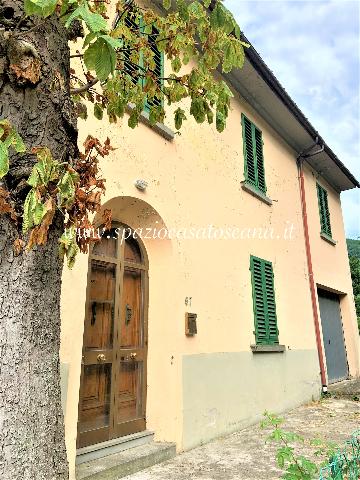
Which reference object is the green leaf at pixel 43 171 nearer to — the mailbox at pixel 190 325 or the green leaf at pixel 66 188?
the green leaf at pixel 66 188

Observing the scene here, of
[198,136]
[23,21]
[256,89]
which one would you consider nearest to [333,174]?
[256,89]

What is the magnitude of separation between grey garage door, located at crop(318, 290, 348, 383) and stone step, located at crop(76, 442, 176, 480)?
598cm

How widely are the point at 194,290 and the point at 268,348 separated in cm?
211

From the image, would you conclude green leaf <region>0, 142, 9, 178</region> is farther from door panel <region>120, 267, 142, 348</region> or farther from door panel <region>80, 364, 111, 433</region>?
door panel <region>120, 267, 142, 348</region>

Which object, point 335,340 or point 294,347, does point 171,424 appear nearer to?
point 294,347

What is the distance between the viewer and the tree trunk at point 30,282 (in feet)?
4.24

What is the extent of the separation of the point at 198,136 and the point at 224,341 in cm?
307

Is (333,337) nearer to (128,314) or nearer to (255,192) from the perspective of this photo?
(255,192)

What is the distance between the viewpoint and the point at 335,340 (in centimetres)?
945

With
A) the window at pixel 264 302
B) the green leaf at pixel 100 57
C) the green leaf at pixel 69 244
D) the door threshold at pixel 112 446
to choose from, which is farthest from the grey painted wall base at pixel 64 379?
the window at pixel 264 302

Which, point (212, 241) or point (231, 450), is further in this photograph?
point (212, 241)

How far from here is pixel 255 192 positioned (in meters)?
6.83

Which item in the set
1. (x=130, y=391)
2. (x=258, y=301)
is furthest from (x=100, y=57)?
(x=258, y=301)

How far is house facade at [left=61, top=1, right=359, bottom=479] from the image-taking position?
3.99m
